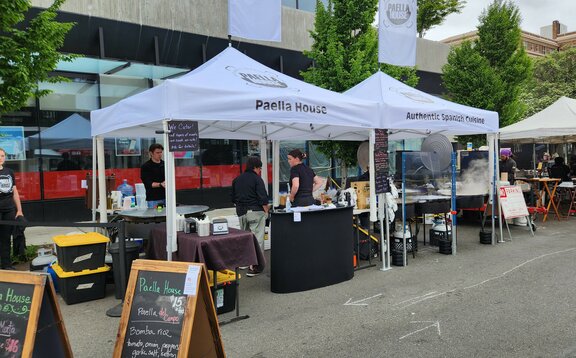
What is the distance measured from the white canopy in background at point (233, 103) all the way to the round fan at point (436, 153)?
1927 mm

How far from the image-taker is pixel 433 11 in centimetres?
2509

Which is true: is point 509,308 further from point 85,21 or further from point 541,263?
point 85,21

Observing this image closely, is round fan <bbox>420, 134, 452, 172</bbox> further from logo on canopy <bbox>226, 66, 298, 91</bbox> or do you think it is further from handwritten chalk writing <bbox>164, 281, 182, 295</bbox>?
handwritten chalk writing <bbox>164, 281, 182, 295</bbox>

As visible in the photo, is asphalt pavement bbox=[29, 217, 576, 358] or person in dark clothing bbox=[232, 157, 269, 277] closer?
asphalt pavement bbox=[29, 217, 576, 358]

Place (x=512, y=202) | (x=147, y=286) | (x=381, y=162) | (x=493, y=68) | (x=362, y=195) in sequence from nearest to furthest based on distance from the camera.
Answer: (x=147, y=286), (x=381, y=162), (x=362, y=195), (x=512, y=202), (x=493, y=68)

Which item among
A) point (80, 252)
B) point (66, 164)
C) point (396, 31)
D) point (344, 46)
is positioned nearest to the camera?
point (80, 252)

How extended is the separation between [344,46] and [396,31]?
214 cm

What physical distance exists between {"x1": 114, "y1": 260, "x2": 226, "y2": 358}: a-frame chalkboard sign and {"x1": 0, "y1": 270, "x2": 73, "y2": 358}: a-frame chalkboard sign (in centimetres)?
41

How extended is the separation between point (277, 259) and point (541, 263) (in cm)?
425

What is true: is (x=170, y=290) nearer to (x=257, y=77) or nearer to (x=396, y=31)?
(x=257, y=77)

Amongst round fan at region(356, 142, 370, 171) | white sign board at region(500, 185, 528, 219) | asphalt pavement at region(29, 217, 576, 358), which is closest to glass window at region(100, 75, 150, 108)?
round fan at region(356, 142, 370, 171)

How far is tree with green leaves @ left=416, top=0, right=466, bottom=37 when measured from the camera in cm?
2472

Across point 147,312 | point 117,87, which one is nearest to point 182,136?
point 147,312

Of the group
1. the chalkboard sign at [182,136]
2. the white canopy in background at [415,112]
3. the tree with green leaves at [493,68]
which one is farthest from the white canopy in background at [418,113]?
the tree with green leaves at [493,68]
